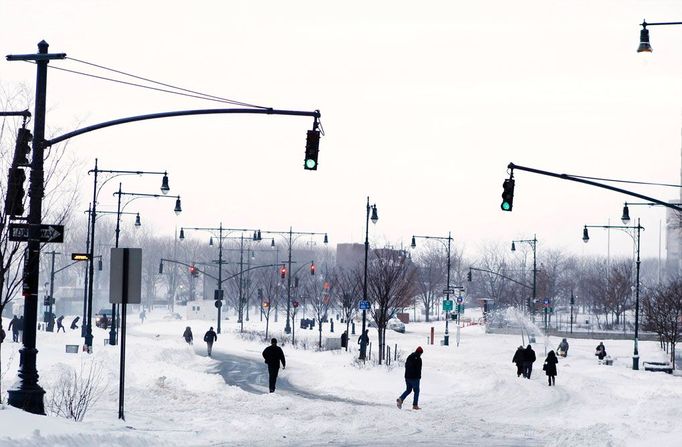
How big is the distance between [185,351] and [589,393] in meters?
20.7

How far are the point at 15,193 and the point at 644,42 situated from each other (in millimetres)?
13729

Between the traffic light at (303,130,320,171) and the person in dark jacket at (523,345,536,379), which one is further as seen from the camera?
the person in dark jacket at (523,345,536,379)

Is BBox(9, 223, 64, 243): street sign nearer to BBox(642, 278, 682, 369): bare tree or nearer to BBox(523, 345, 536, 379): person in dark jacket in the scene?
BBox(523, 345, 536, 379): person in dark jacket

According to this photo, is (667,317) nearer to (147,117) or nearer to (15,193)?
(147,117)

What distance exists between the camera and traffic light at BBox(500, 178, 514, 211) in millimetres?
25156

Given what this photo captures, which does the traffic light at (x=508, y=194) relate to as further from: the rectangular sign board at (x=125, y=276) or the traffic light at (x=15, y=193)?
the traffic light at (x=15, y=193)

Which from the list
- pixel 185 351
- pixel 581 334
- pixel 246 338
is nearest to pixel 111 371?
pixel 185 351

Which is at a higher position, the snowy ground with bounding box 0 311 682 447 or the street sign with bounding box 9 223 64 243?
the street sign with bounding box 9 223 64 243

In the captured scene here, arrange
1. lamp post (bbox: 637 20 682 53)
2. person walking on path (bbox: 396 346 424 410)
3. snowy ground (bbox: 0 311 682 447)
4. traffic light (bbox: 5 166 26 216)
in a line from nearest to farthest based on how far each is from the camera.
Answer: traffic light (bbox: 5 166 26 216), snowy ground (bbox: 0 311 682 447), lamp post (bbox: 637 20 682 53), person walking on path (bbox: 396 346 424 410)

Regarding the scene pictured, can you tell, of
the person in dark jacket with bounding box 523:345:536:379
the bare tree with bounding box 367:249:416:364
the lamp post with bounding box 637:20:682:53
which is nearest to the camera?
the lamp post with bounding box 637:20:682:53

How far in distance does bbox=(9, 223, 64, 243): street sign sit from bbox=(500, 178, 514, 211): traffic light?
1213 centimetres

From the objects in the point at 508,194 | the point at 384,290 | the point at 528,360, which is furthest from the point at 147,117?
the point at 384,290

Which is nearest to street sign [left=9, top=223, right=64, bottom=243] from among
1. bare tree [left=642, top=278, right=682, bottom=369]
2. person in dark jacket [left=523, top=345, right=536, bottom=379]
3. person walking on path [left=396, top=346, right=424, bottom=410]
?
person walking on path [left=396, top=346, right=424, bottom=410]

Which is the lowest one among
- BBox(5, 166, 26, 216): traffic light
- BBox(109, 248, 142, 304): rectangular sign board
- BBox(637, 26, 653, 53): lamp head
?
BBox(109, 248, 142, 304): rectangular sign board
